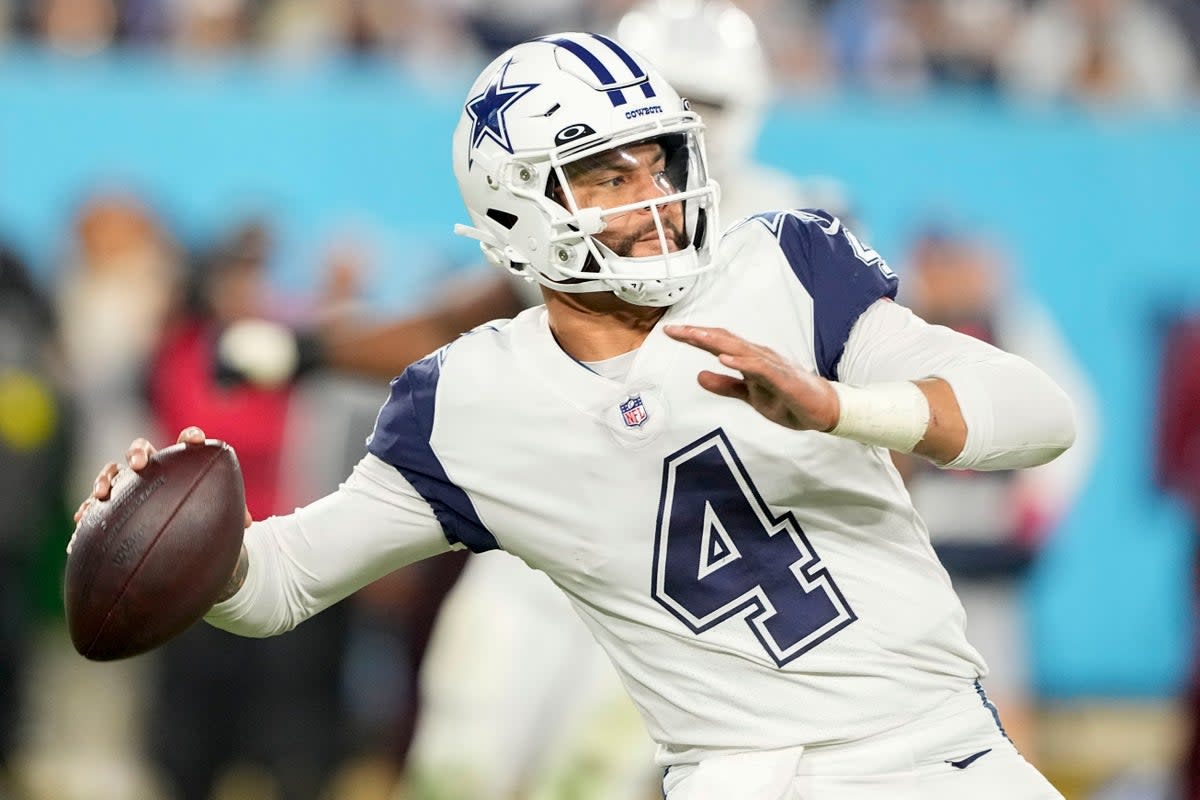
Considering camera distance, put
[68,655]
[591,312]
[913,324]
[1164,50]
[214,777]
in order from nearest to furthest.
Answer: [913,324] < [591,312] < [214,777] < [68,655] < [1164,50]

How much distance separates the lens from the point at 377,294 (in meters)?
6.46

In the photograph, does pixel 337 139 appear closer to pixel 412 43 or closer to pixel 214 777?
pixel 412 43

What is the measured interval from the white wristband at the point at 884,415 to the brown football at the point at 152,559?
0.92 metres

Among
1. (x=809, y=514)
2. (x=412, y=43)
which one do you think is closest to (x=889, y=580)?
(x=809, y=514)

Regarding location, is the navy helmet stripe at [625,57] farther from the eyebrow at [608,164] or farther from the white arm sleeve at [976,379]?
the white arm sleeve at [976,379]

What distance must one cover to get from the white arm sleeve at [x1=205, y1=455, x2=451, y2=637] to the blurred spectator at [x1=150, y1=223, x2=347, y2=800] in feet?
9.99

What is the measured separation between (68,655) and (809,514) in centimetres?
450

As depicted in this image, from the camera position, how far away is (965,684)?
106 inches

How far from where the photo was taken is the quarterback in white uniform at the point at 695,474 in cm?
262

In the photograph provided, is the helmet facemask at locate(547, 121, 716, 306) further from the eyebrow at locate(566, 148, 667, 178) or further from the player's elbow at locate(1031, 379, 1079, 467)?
the player's elbow at locate(1031, 379, 1079, 467)

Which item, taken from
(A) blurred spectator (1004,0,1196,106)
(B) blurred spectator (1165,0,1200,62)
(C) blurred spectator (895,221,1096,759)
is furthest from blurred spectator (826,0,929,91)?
(B) blurred spectator (1165,0,1200,62)

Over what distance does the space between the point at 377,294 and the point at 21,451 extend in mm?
1289

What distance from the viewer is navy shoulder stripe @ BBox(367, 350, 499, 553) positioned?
9.17 ft

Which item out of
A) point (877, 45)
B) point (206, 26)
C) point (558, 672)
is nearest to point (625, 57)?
point (558, 672)
